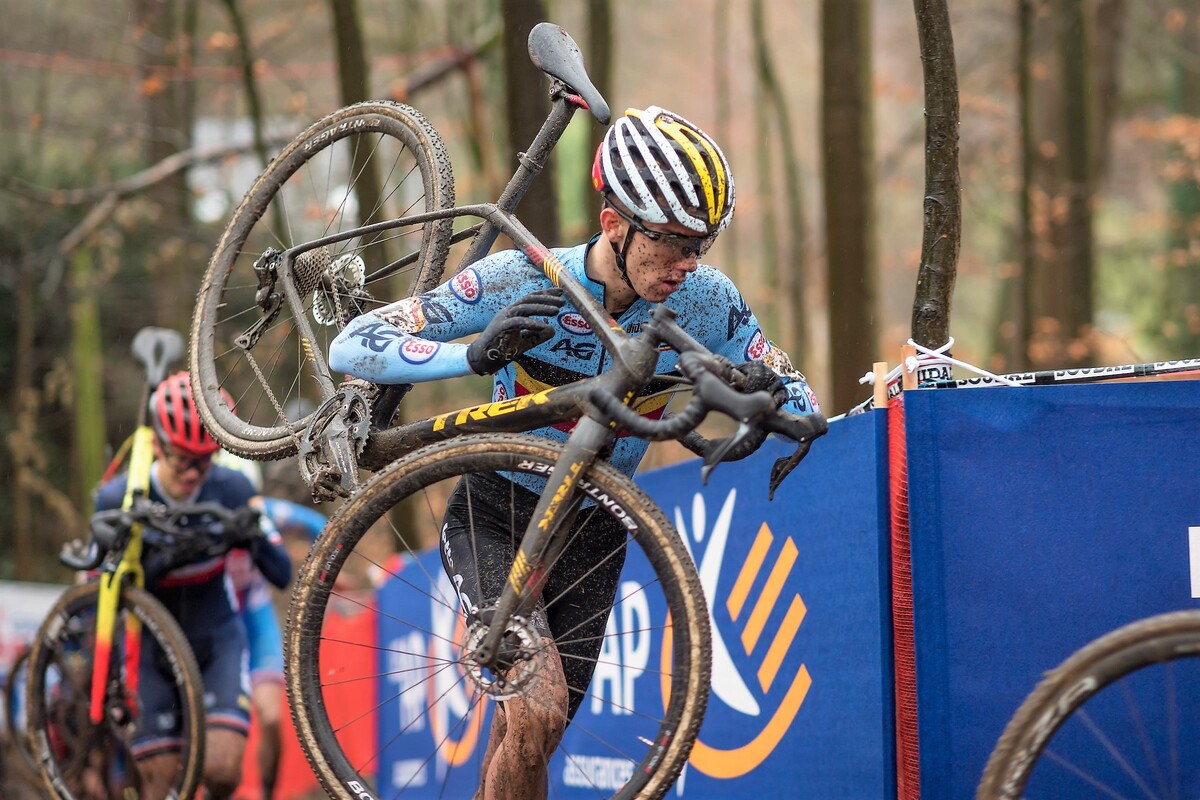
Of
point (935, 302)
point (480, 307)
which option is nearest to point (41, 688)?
point (480, 307)

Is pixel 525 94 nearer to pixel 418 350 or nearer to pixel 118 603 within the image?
pixel 118 603

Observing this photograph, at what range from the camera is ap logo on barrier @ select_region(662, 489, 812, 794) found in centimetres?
495

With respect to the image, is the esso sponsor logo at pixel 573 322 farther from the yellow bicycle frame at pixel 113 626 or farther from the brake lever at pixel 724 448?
the yellow bicycle frame at pixel 113 626

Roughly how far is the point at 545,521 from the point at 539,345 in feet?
2.31

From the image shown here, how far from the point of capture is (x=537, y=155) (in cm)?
467

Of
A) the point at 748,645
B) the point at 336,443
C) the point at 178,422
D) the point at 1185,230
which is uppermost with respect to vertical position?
the point at 1185,230

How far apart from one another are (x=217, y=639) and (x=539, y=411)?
476 cm

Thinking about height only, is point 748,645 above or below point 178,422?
below

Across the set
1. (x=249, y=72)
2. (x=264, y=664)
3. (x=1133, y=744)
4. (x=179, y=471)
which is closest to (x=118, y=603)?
(x=179, y=471)

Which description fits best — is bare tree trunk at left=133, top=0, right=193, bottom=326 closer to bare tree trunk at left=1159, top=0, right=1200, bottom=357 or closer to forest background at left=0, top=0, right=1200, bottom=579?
forest background at left=0, top=0, right=1200, bottom=579

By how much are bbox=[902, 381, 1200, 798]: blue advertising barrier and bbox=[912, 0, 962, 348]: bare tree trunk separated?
4.08 feet

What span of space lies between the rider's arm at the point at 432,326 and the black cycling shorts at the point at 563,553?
19.4 inches

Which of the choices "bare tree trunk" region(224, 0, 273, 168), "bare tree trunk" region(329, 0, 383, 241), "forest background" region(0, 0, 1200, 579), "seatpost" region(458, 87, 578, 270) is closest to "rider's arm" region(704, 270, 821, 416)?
"seatpost" region(458, 87, 578, 270)

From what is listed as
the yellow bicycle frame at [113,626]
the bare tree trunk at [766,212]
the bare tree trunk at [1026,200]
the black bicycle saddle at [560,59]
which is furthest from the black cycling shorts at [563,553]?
the bare tree trunk at [766,212]
